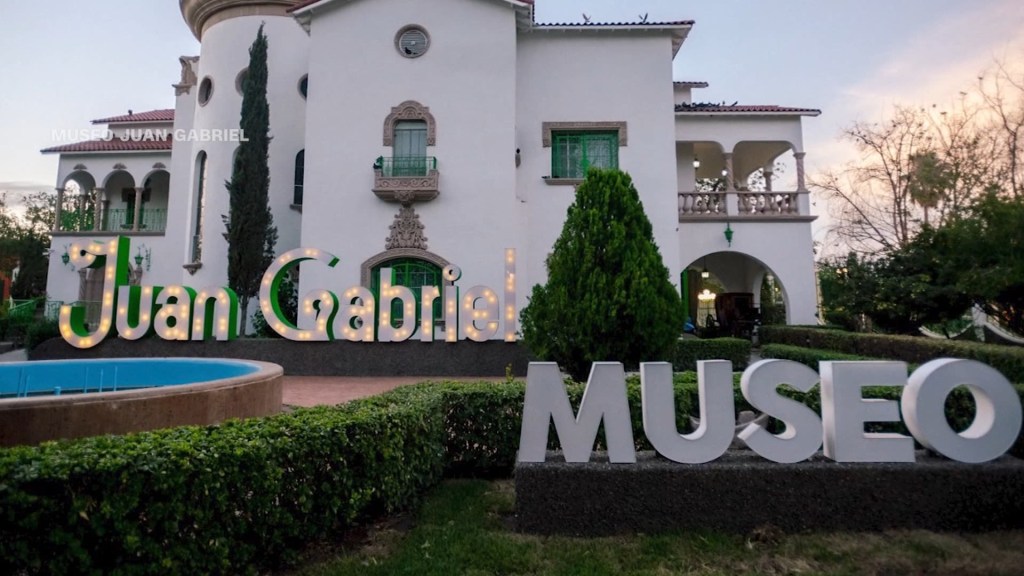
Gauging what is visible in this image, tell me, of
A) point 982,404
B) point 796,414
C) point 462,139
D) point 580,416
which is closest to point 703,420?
point 796,414

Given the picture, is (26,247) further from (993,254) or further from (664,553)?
(993,254)

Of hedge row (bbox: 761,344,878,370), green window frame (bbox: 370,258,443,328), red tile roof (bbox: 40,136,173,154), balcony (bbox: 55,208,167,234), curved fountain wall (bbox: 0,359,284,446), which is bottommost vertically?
curved fountain wall (bbox: 0,359,284,446)

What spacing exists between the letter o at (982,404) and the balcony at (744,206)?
14051mm

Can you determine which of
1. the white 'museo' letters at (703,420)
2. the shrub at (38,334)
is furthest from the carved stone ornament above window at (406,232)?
the white 'museo' letters at (703,420)

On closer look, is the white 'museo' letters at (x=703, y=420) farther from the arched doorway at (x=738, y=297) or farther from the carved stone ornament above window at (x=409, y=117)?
the arched doorway at (x=738, y=297)

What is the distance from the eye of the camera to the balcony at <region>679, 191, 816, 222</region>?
17.7m

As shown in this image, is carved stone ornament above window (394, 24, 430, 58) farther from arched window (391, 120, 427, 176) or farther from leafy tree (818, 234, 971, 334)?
leafy tree (818, 234, 971, 334)

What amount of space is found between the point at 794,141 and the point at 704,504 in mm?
17477

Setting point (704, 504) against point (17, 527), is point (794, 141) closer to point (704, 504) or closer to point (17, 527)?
point (704, 504)

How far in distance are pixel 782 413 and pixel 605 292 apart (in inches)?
149

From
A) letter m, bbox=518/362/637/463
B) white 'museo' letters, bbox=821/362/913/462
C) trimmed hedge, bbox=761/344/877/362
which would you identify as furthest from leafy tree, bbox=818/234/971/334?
letter m, bbox=518/362/637/463

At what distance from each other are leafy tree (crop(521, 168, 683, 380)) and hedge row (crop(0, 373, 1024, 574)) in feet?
10.7

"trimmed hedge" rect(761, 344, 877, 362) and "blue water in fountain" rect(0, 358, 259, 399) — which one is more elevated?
"trimmed hedge" rect(761, 344, 877, 362)

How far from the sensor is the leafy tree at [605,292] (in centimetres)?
798
